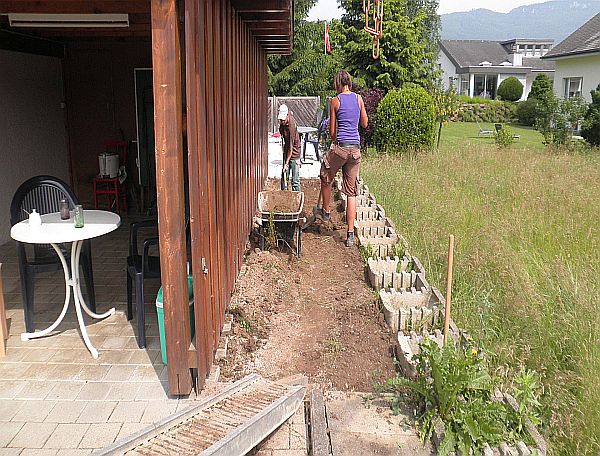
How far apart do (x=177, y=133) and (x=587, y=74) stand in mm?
25880

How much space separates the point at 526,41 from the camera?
218ft

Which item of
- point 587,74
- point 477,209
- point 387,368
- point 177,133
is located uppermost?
point 587,74

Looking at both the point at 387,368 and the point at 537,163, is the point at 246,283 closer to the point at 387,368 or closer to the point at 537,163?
the point at 387,368

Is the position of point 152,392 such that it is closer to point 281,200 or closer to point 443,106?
point 281,200

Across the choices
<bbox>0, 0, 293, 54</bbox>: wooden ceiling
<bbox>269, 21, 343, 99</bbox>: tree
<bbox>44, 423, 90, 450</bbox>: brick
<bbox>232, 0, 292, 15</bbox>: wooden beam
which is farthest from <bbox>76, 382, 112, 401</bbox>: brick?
<bbox>269, 21, 343, 99</bbox>: tree

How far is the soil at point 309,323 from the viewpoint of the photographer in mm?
4000

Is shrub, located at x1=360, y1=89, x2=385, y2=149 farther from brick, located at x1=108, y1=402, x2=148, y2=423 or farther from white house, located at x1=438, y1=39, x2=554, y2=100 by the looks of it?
white house, located at x1=438, y1=39, x2=554, y2=100

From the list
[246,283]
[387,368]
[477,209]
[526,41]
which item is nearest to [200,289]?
[387,368]

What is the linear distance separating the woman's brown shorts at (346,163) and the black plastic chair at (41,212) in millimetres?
3229

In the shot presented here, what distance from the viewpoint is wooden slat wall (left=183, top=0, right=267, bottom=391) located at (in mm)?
3318

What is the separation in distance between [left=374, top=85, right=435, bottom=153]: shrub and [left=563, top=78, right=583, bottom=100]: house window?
46.2ft

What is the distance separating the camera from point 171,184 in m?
3.16

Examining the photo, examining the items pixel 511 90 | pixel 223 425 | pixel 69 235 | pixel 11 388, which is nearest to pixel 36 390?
pixel 11 388

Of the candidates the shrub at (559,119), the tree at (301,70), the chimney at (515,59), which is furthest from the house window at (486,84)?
the shrub at (559,119)
